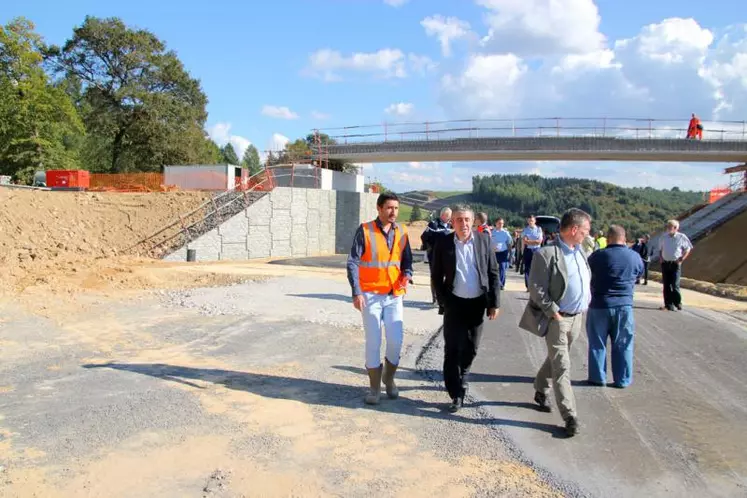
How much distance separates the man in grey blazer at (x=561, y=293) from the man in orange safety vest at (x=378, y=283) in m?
1.16

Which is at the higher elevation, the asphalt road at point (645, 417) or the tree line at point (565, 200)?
the tree line at point (565, 200)

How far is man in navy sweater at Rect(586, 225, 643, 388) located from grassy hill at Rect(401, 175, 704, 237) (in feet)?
273

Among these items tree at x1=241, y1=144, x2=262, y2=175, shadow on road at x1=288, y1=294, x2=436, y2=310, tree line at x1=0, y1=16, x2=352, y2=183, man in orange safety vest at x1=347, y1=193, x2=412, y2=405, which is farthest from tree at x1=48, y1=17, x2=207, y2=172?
tree at x1=241, y1=144, x2=262, y2=175

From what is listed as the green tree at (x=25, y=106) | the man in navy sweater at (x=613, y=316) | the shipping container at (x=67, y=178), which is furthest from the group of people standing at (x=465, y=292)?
the green tree at (x=25, y=106)

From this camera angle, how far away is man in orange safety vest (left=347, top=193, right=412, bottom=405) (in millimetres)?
4723

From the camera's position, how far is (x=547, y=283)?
439cm

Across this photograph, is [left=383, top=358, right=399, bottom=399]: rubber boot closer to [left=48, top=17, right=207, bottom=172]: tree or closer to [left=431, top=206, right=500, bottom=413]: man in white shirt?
[left=431, top=206, right=500, bottom=413]: man in white shirt

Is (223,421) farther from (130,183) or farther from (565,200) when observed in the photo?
(565,200)

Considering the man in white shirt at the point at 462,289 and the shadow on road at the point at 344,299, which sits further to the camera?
the shadow on road at the point at 344,299

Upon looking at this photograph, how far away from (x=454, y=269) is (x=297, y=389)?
6.51 feet

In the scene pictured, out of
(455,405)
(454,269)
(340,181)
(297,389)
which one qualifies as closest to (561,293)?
(454,269)

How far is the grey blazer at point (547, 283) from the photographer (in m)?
4.36

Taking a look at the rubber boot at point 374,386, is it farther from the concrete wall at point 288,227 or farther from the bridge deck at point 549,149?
the bridge deck at point 549,149

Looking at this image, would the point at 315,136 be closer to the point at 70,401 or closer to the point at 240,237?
the point at 240,237
